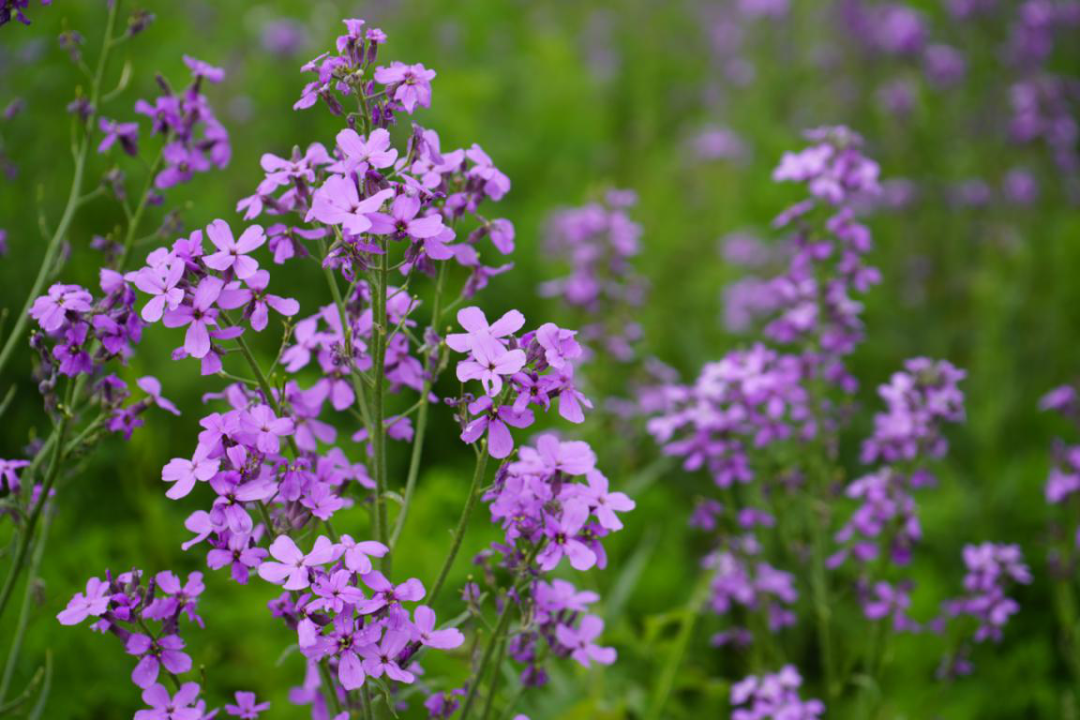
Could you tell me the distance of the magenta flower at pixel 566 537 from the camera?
1680mm

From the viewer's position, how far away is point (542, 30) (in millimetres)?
9023

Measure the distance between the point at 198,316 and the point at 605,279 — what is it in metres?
2.46

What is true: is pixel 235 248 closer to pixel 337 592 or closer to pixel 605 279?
pixel 337 592

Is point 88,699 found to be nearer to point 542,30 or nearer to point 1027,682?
point 1027,682

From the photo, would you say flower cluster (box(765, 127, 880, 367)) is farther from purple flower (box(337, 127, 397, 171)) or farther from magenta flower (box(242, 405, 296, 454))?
magenta flower (box(242, 405, 296, 454))

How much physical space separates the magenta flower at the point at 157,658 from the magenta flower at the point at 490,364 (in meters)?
0.71

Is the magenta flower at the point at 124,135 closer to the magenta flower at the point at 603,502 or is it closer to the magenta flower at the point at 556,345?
the magenta flower at the point at 556,345

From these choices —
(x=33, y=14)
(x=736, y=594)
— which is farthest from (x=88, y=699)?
(x=33, y=14)

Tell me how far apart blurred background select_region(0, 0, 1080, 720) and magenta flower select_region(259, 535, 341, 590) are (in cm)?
90

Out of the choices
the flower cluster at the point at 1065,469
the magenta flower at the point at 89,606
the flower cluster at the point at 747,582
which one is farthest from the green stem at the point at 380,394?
the flower cluster at the point at 1065,469

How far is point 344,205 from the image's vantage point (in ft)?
5.28

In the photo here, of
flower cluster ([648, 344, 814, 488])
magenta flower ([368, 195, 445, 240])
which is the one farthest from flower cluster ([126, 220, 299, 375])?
flower cluster ([648, 344, 814, 488])

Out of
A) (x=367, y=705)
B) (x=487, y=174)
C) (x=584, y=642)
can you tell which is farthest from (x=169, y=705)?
(x=487, y=174)

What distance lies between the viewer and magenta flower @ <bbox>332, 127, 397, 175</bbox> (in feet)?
5.33
